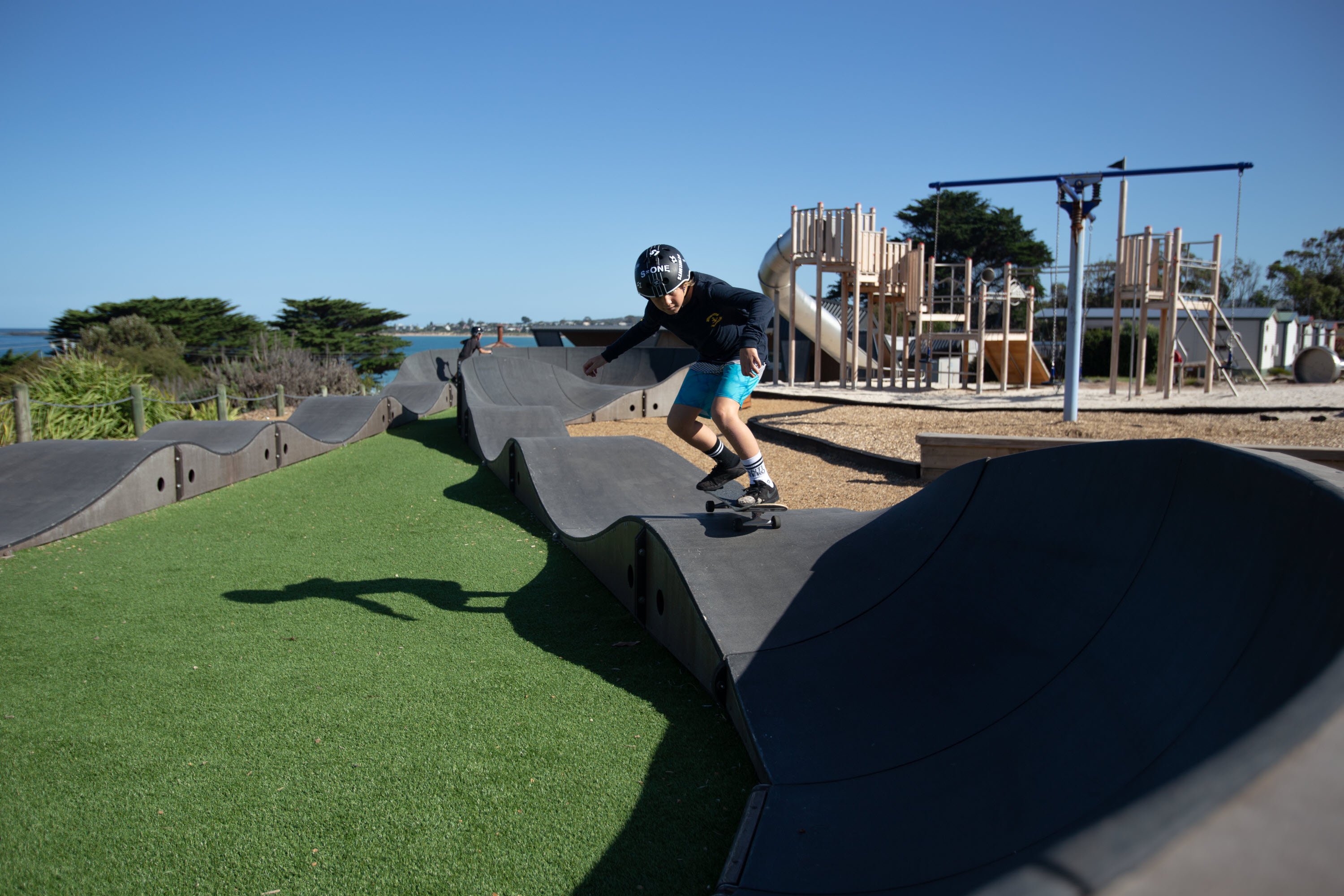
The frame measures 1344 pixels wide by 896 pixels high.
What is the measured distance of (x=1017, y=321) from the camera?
48750 millimetres

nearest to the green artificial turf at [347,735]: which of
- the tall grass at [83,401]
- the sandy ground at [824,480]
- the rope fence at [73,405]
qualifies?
the sandy ground at [824,480]

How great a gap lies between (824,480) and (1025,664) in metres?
6.42

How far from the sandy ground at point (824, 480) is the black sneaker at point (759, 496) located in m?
1.81

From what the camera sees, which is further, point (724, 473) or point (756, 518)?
point (724, 473)

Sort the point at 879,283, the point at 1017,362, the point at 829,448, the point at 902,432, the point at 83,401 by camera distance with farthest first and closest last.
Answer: the point at 1017,362 → the point at 879,283 → the point at 83,401 → the point at 902,432 → the point at 829,448

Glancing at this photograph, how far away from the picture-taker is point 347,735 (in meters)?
3.20

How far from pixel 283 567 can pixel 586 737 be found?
3629 millimetres

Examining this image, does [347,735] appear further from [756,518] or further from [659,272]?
[659,272]

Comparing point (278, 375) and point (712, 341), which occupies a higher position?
point (712, 341)

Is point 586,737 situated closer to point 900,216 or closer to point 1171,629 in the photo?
point 1171,629

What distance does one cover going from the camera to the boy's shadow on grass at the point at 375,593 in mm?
4945

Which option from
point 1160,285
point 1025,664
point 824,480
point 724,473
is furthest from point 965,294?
point 1025,664

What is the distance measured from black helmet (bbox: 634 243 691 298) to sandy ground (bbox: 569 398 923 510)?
2731 millimetres


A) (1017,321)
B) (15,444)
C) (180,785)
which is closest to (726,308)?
(180,785)
